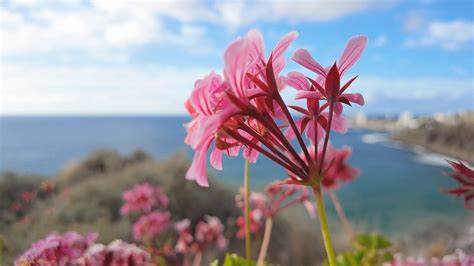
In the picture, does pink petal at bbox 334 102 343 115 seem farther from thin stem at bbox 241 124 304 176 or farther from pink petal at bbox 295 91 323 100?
thin stem at bbox 241 124 304 176

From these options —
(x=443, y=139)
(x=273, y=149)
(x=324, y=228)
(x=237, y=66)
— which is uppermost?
(x=443, y=139)

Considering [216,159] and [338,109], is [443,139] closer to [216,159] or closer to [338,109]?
[338,109]

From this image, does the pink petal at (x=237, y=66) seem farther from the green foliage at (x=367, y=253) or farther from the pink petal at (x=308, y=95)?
the green foliage at (x=367, y=253)

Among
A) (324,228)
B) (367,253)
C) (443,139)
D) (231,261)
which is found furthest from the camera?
(443,139)

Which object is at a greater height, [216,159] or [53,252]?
[216,159]

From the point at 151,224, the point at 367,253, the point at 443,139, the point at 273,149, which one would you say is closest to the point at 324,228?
the point at 273,149

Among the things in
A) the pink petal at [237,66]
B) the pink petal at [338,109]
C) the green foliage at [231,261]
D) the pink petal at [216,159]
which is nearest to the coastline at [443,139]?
the green foliage at [231,261]

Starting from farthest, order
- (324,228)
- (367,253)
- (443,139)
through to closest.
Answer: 1. (443,139)
2. (367,253)
3. (324,228)

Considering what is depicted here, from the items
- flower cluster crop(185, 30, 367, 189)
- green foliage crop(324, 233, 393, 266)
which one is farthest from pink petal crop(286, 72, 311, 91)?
green foliage crop(324, 233, 393, 266)
